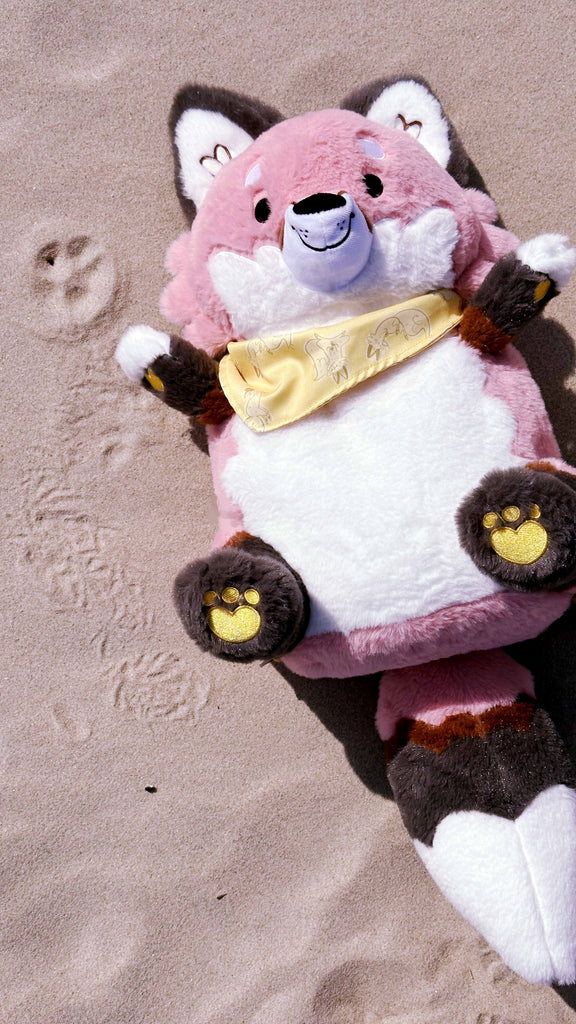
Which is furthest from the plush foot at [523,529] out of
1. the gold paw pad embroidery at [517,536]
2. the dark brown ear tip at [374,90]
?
the dark brown ear tip at [374,90]

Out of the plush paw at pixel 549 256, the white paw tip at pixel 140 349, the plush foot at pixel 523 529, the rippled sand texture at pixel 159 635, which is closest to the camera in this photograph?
the plush foot at pixel 523 529

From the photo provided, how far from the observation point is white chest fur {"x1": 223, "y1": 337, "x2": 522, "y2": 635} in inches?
39.4

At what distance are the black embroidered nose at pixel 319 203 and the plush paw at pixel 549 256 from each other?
0.26 metres

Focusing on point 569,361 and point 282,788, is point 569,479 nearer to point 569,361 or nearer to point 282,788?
point 569,361

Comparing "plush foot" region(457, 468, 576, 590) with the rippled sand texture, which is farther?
the rippled sand texture

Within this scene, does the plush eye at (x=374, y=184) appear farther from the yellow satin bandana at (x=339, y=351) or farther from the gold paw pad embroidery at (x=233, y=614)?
the gold paw pad embroidery at (x=233, y=614)

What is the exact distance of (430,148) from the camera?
122cm

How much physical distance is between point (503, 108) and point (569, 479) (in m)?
0.79

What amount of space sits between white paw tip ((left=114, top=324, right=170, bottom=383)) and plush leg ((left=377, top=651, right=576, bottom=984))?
62 cm

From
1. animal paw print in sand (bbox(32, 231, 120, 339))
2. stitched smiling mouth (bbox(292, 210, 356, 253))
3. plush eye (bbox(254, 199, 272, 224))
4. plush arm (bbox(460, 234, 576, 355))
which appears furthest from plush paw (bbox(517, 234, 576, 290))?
animal paw print in sand (bbox(32, 231, 120, 339))

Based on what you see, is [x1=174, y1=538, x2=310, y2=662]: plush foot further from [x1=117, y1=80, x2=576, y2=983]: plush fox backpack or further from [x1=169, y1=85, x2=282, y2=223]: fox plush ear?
[x1=169, y1=85, x2=282, y2=223]: fox plush ear

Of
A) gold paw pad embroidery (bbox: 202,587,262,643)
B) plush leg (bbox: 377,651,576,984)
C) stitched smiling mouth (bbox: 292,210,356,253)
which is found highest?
stitched smiling mouth (bbox: 292,210,356,253)

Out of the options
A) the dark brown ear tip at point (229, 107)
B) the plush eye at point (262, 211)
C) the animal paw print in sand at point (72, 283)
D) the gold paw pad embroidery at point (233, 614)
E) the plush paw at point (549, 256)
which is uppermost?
the dark brown ear tip at point (229, 107)

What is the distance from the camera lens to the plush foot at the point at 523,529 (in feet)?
3.00
